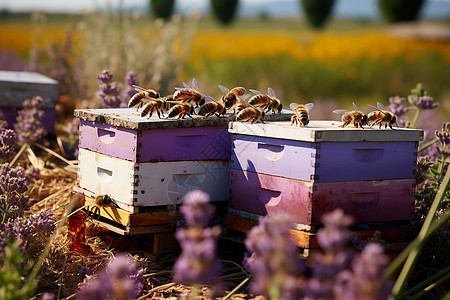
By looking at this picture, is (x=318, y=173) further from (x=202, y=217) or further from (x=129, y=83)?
(x=129, y=83)

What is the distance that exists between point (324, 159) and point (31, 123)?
309 cm

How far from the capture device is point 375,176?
10.9 feet

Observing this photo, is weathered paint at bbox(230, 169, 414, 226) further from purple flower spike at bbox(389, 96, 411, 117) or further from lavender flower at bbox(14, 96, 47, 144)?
lavender flower at bbox(14, 96, 47, 144)

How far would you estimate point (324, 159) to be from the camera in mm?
3123

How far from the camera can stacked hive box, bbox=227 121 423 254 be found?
3.12 metres

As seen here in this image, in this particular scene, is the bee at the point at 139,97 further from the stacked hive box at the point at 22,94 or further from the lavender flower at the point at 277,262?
the lavender flower at the point at 277,262

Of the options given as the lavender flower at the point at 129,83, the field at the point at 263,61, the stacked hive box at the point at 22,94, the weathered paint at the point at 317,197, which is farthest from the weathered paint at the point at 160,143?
the field at the point at 263,61

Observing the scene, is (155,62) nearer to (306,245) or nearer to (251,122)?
(251,122)

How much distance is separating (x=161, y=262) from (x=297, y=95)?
34.5ft

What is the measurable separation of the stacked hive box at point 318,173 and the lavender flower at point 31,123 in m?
2.45

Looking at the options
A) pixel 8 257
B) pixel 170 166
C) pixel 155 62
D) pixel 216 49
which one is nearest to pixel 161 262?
pixel 170 166

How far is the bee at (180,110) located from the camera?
3.50 m

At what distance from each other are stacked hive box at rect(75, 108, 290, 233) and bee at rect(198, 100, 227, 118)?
52mm

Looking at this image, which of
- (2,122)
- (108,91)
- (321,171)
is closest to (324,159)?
(321,171)
